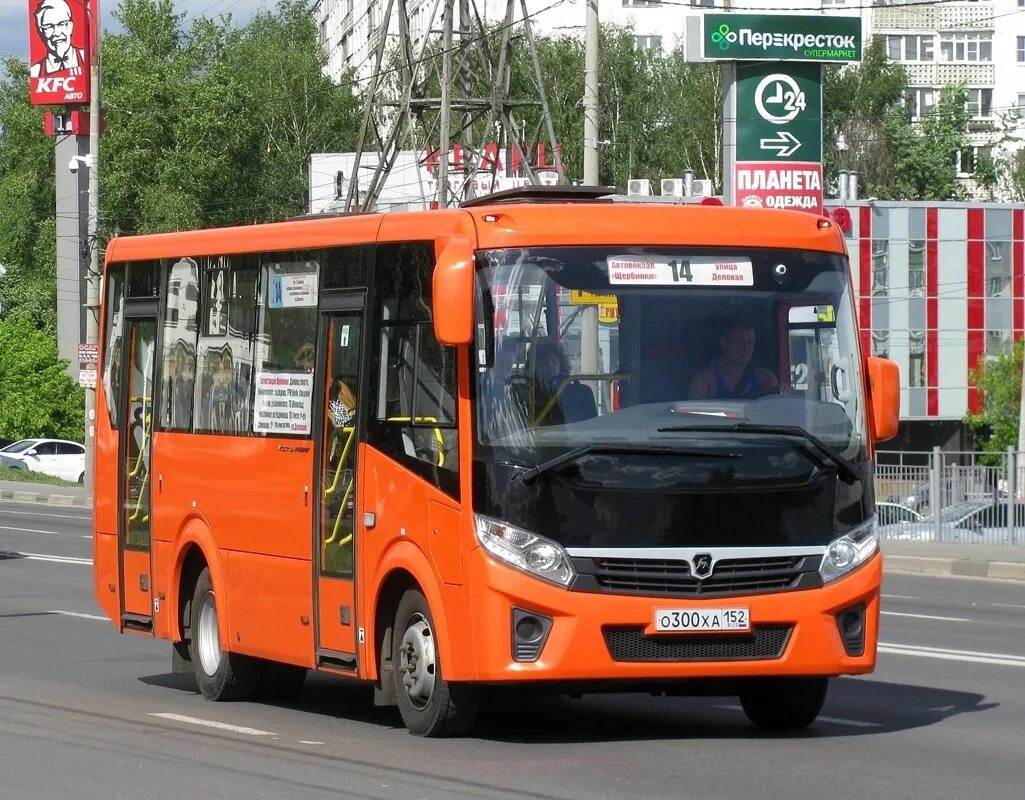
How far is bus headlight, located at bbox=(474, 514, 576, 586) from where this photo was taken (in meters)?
9.47

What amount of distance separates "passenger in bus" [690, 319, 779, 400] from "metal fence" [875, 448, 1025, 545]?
1795 cm

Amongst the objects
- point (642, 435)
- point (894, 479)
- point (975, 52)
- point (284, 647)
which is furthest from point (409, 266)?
point (975, 52)

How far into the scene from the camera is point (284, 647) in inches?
448

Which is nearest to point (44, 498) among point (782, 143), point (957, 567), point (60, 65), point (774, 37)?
point (782, 143)

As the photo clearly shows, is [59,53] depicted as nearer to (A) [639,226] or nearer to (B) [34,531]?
(B) [34,531]

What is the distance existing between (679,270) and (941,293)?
2862 inches

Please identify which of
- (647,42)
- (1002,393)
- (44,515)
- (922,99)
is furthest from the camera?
(922,99)

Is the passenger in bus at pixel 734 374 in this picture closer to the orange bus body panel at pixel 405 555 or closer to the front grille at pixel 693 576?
the front grille at pixel 693 576

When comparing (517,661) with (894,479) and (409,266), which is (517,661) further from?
(894,479)

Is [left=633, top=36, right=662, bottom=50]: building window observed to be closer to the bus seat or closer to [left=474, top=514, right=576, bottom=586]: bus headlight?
the bus seat

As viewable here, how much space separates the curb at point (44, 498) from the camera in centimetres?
4556

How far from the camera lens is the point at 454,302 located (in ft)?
31.2

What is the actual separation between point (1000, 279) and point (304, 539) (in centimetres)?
7263

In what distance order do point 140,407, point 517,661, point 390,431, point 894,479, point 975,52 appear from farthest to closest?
point 975,52, point 894,479, point 140,407, point 390,431, point 517,661
